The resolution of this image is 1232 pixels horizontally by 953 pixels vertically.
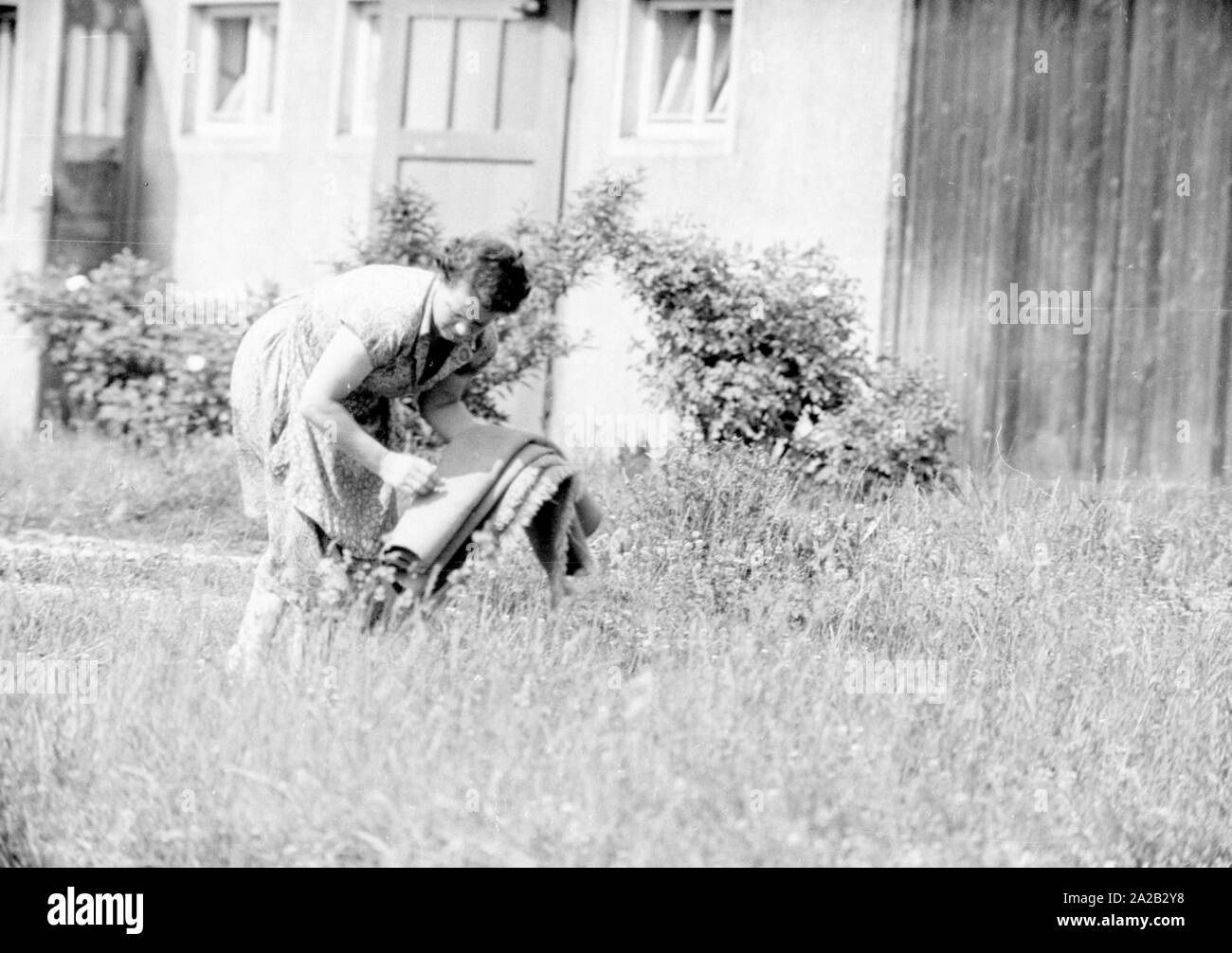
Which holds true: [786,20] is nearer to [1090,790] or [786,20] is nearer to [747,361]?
[747,361]

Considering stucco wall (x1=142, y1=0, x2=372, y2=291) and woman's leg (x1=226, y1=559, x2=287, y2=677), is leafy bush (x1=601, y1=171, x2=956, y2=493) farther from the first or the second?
woman's leg (x1=226, y1=559, x2=287, y2=677)

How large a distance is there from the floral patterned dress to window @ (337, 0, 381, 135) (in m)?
6.20

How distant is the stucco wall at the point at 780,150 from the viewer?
31.7ft

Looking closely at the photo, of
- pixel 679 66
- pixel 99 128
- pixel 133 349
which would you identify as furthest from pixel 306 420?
pixel 99 128

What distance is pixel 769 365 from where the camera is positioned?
Result: 830 cm

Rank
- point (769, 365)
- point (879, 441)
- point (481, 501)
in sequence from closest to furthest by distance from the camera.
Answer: point (481, 501) → point (879, 441) → point (769, 365)

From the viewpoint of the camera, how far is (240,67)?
11.1m

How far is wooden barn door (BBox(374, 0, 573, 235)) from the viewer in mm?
Result: 10164

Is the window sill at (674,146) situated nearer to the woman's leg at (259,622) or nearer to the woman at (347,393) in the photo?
the woman at (347,393)

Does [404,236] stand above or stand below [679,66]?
below

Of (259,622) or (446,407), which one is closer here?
(259,622)

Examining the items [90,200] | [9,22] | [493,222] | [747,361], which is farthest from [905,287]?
[9,22]

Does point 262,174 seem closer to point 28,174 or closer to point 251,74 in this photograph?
point 251,74

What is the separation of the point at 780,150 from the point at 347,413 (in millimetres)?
5892
